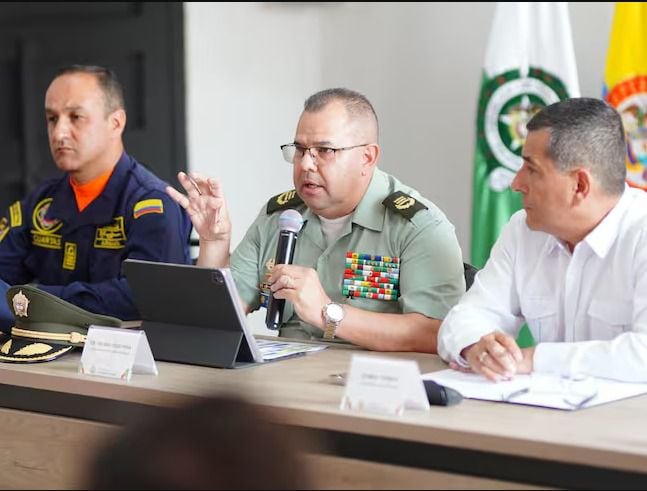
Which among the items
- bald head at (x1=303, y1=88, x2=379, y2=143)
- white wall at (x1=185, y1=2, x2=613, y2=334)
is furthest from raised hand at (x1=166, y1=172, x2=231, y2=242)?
white wall at (x1=185, y1=2, x2=613, y2=334)

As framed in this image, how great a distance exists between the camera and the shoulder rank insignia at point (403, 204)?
2746 mm

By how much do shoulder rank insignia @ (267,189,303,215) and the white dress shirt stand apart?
0.63 metres

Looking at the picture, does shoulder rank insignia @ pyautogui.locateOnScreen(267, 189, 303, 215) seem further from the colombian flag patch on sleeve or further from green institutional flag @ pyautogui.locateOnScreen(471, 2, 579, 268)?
green institutional flag @ pyautogui.locateOnScreen(471, 2, 579, 268)

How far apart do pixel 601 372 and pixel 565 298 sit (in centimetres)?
31

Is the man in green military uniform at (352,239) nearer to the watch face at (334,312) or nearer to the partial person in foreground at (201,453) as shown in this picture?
the watch face at (334,312)

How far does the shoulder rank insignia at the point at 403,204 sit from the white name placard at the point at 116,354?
0.82 metres

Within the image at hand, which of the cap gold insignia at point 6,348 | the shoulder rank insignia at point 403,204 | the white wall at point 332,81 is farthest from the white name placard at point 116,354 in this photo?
the white wall at point 332,81

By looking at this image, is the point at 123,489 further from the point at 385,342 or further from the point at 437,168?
the point at 437,168

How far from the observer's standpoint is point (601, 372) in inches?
83.7

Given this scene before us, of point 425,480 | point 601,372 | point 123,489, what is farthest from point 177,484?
→ point 601,372

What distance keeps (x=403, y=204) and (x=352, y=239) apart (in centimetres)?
16

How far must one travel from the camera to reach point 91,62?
4.84 meters

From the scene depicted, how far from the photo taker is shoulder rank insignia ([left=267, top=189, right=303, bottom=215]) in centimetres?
297

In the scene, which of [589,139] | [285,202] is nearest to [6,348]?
[285,202]
